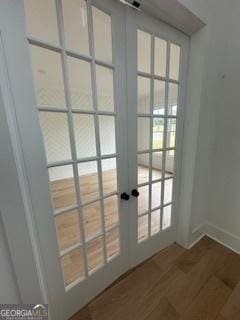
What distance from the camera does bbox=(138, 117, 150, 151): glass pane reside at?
1.33 metres

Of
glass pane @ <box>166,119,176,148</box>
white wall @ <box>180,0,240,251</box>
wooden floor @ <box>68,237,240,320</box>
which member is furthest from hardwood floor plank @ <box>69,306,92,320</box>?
glass pane @ <box>166,119,176,148</box>

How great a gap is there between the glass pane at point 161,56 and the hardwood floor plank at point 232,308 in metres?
1.92

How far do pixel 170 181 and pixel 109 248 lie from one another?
3.04 ft

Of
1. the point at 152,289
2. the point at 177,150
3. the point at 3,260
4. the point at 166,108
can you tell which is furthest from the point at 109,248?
the point at 166,108

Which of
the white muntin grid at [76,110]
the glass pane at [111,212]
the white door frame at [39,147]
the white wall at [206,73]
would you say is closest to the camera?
the white door frame at [39,147]

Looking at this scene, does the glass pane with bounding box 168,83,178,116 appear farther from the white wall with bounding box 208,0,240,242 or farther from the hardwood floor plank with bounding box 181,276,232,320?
the hardwood floor plank with bounding box 181,276,232,320

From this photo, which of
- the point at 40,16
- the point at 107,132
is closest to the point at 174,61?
the point at 107,132

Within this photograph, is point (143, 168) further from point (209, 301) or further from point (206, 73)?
point (209, 301)

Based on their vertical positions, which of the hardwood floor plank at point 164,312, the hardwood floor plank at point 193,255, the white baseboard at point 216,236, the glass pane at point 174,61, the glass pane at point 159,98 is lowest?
the hardwood floor plank at point 164,312

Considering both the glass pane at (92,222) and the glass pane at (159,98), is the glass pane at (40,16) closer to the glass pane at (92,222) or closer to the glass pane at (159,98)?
the glass pane at (159,98)

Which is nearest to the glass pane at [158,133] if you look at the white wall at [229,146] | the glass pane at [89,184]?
the glass pane at [89,184]

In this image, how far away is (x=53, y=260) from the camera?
1014mm

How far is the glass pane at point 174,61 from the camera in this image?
4.51ft

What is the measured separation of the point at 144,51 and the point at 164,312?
202cm
